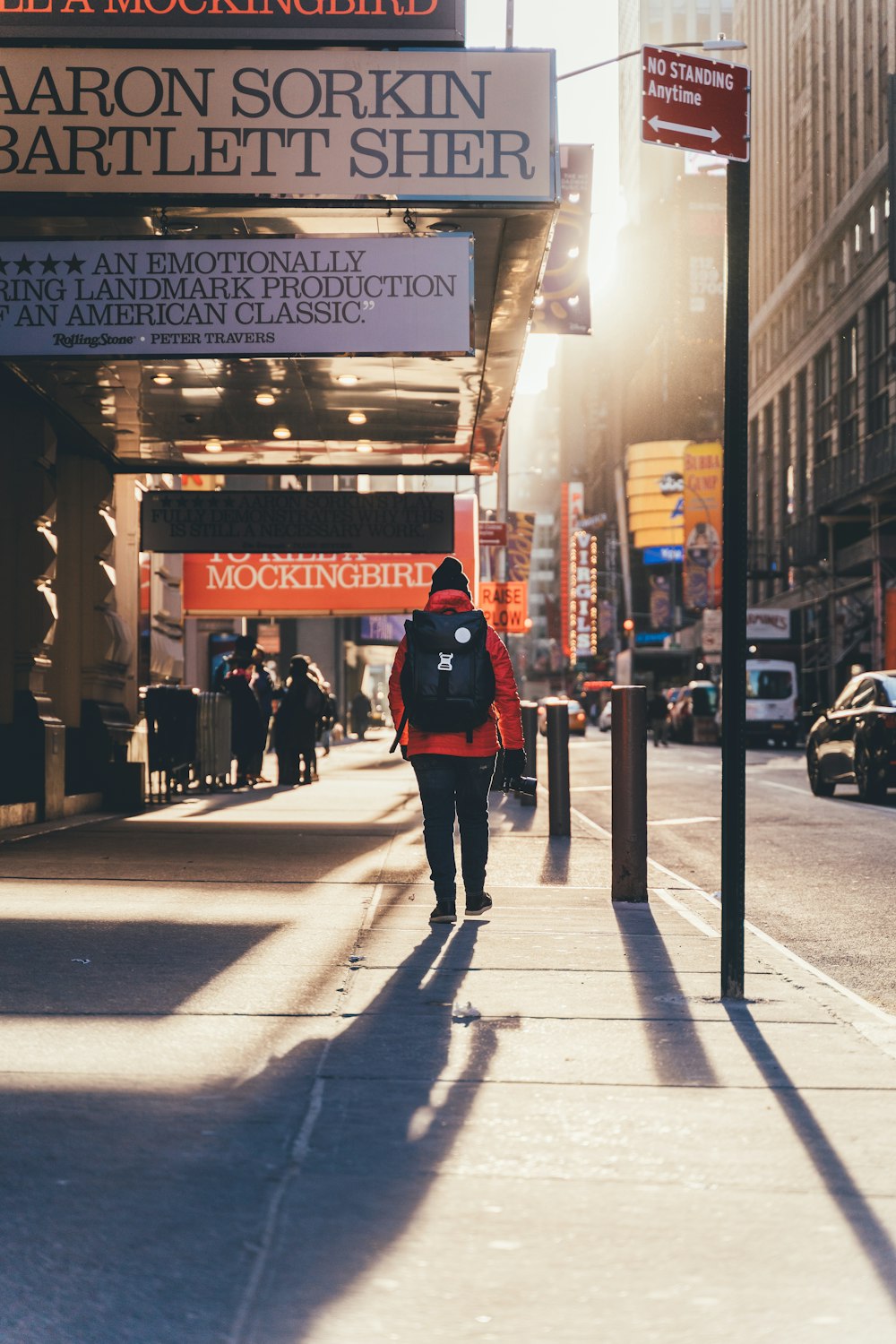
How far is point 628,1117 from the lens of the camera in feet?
15.1

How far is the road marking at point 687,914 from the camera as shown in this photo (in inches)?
332

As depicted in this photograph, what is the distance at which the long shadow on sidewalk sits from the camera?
3.27 m

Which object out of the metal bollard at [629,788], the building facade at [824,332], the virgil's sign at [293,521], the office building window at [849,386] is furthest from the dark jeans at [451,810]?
the office building window at [849,386]

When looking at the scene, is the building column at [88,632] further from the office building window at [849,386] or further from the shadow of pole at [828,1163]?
the office building window at [849,386]

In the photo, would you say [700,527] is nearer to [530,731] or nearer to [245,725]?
[245,725]

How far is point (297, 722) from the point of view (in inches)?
928

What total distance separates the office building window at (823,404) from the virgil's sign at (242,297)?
46696mm

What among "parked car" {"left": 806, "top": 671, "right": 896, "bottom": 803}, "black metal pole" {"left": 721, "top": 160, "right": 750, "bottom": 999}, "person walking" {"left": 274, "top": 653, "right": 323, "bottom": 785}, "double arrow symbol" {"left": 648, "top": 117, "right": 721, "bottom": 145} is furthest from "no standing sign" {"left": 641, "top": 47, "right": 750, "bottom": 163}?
"person walking" {"left": 274, "top": 653, "right": 323, "bottom": 785}

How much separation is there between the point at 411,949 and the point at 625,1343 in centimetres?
452

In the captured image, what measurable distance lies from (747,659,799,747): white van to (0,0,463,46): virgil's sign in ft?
127

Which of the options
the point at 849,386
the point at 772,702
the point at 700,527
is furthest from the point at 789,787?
the point at 700,527

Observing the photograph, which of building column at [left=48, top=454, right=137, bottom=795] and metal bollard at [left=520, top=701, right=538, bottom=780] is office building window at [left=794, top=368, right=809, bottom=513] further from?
building column at [left=48, top=454, right=137, bottom=795]

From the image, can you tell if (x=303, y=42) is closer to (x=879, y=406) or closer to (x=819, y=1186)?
(x=819, y=1186)

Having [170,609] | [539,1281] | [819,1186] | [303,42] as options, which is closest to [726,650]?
[819,1186]
